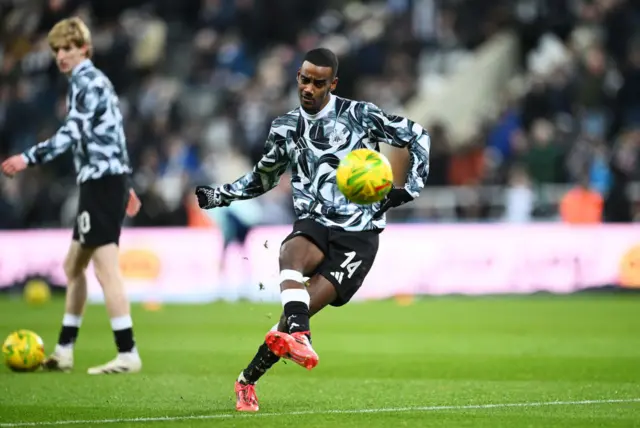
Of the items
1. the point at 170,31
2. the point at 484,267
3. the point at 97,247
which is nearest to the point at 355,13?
the point at 170,31

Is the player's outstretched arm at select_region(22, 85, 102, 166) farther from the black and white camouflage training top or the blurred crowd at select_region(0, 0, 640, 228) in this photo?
the blurred crowd at select_region(0, 0, 640, 228)

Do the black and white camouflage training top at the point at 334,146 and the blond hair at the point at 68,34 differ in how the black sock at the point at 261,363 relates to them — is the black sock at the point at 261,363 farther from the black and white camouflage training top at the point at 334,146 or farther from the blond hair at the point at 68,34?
the blond hair at the point at 68,34

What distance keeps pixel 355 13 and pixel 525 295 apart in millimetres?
8928

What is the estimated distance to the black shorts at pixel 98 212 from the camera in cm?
1054

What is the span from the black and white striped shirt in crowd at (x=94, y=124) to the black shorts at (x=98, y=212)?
0.07 meters

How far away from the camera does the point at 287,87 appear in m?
24.6

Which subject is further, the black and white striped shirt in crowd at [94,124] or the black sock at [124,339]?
the black sock at [124,339]

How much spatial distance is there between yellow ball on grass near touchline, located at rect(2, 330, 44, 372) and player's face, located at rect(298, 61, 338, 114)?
3806 millimetres

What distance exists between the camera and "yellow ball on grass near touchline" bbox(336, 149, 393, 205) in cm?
756

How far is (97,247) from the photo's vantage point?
34.8 feet

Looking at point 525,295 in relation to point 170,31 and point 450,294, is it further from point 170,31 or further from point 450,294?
point 170,31

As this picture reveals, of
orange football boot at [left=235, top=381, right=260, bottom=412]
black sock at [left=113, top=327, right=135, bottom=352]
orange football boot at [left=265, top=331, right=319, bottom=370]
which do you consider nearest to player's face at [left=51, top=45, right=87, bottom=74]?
black sock at [left=113, top=327, right=135, bottom=352]

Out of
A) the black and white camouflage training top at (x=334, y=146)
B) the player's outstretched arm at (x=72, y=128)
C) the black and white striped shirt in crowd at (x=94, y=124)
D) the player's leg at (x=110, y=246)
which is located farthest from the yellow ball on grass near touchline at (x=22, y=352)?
the black and white camouflage training top at (x=334, y=146)

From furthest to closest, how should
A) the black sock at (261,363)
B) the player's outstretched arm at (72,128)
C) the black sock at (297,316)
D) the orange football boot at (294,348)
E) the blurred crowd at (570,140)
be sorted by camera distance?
1. the blurred crowd at (570,140)
2. the player's outstretched arm at (72,128)
3. the black sock at (261,363)
4. the black sock at (297,316)
5. the orange football boot at (294,348)
